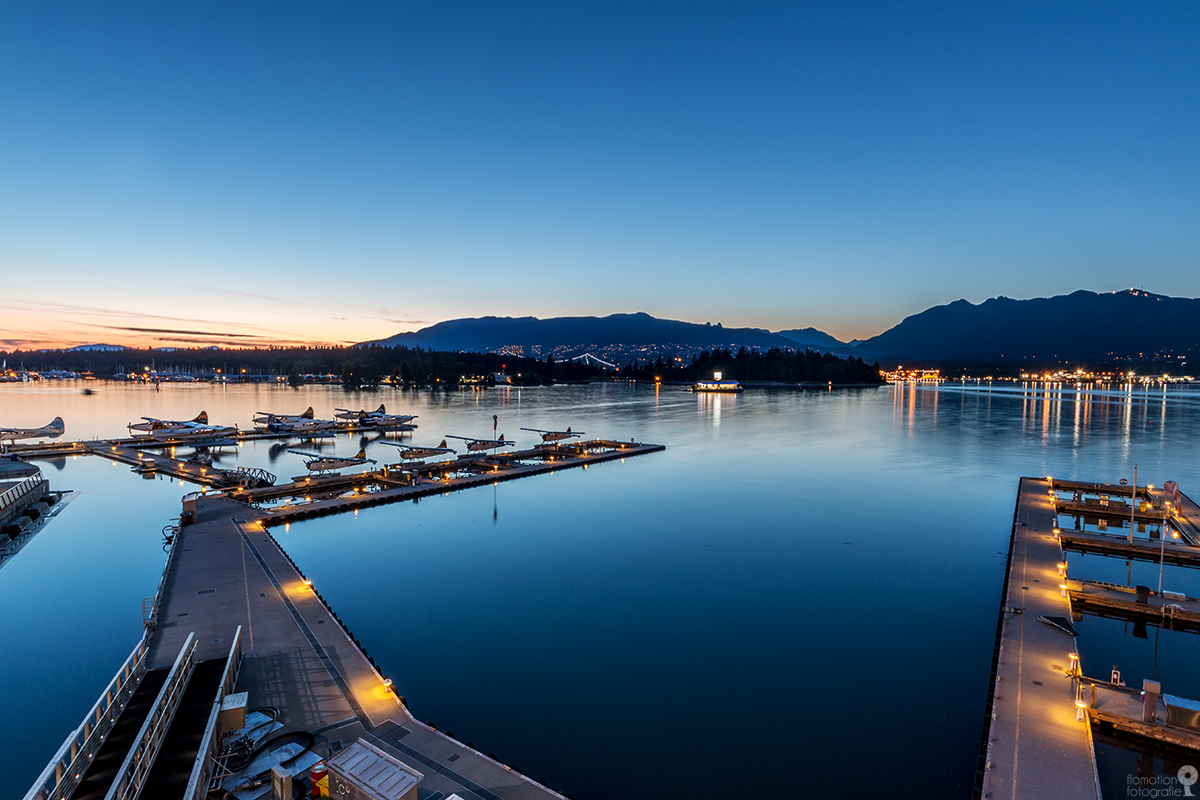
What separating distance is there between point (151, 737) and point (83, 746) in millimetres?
991

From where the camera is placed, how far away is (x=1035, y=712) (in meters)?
13.1

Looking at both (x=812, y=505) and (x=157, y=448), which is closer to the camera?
(x=812, y=505)

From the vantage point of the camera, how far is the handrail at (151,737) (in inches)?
360

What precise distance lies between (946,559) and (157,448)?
2633 inches

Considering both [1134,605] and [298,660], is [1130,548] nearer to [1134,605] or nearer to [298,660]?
[1134,605]

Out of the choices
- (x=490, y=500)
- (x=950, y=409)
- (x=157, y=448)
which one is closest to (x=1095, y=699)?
(x=490, y=500)

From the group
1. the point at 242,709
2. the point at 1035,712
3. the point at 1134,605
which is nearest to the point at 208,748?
the point at 242,709

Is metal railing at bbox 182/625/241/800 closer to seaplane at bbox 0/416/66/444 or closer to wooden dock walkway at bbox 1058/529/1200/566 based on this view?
wooden dock walkway at bbox 1058/529/1200/566

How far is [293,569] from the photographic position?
859 inches

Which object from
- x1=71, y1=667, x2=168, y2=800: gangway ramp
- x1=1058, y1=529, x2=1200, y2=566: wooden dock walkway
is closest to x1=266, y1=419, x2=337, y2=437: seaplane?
x1=71, y1=667, x2=168, y2=800: gangway ramp

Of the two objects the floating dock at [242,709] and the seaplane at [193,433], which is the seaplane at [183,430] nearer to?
the seaplane at [193,433]

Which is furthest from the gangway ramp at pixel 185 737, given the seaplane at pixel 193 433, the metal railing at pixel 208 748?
the seaplane at pixel 193 433

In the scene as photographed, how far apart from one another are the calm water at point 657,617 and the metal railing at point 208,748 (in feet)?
13.2

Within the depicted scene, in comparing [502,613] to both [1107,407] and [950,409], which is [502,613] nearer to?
[950,409]
